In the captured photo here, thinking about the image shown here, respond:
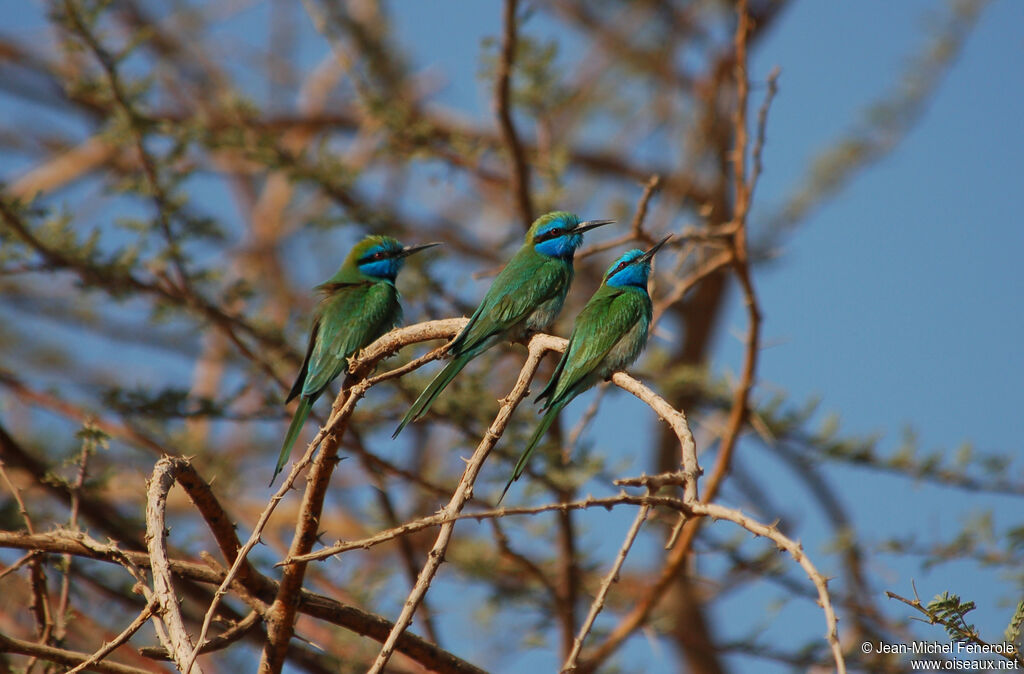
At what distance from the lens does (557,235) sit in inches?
135

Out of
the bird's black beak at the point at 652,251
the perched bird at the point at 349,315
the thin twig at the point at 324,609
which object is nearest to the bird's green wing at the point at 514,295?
the bird's black beak at the point at 652,251

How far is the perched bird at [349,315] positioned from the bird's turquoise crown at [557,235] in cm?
37

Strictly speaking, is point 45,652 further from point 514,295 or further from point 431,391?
point 514,295

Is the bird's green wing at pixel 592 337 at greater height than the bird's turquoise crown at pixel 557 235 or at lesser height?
lesser

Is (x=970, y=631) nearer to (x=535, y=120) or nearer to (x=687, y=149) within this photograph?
(x=535, y=120)

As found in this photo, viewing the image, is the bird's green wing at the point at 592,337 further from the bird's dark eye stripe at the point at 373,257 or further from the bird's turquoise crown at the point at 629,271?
the bird's dark eye stripe at the point at 373,257

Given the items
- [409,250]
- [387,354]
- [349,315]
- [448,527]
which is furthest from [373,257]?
[448,527]

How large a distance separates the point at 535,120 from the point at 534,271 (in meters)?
1.42

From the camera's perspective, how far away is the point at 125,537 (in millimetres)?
3037

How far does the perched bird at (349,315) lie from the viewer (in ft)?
9.80

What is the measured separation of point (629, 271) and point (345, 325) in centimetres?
92

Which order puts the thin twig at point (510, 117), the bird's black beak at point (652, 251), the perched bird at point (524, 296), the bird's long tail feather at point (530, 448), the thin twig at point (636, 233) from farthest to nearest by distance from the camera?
the thin twig at point (510, 117) → the bird's black beak at point (652, 251) → the thin twig at point (636, 233) → the perched bird at point (524, 296) → the bird's long tail feather at point (530, 448)

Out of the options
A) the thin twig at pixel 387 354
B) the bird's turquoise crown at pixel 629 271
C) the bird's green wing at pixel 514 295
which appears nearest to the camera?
the thin twig at pixel 387 354

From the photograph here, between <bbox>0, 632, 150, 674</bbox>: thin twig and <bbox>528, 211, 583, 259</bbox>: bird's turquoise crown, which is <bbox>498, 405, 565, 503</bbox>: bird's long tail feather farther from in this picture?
<bbox>528, 211, 583, 259</bbox>: bird's turquoise crown
